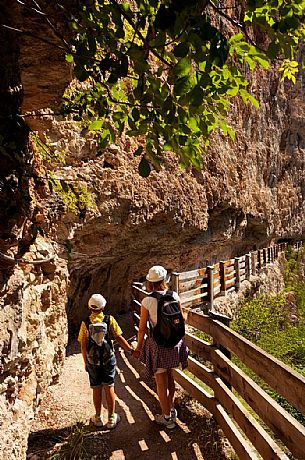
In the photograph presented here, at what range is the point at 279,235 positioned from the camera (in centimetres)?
2052

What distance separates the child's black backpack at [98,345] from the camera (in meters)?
4.10

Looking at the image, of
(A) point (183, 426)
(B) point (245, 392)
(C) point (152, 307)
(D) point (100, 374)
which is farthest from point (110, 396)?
(B) point (245, 392)

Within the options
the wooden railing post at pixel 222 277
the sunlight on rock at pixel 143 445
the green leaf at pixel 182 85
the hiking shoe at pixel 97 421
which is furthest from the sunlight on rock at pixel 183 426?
the wooden railing post at pixel 222 277

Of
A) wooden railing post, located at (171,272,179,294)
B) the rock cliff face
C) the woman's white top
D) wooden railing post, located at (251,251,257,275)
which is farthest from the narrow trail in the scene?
wooden railing post, located at (251,251,257,275)

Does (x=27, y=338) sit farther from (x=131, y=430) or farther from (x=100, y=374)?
(x=131, y=430)

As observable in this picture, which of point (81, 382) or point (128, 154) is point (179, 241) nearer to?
point (128, 154)

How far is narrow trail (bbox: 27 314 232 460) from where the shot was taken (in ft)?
12.6

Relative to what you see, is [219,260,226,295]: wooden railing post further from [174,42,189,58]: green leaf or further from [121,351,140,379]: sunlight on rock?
[174,42,189,58]: green leaf

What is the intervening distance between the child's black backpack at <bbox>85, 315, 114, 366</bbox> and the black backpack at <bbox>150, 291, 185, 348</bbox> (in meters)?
0.56

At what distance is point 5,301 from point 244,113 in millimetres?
13220

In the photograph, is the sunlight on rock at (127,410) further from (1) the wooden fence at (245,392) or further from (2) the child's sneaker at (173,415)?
(1) the wooden fence at (245,392)

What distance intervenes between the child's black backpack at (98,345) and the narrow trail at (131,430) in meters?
0.78

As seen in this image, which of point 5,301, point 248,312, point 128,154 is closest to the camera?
point 5,301

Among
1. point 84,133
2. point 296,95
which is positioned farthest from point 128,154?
point 296,95
